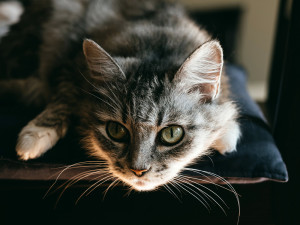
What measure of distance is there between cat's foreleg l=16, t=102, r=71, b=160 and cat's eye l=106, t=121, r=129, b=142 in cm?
21

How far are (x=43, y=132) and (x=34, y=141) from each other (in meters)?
0.06

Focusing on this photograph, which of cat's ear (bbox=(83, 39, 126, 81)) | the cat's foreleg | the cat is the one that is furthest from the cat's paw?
the cat's foreleg

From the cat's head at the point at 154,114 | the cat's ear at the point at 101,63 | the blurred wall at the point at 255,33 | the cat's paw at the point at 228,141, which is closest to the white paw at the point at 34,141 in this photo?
the cat's head at the point at 154,114

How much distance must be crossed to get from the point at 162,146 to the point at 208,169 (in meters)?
0.19

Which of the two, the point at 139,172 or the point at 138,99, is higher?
the point at 138,99

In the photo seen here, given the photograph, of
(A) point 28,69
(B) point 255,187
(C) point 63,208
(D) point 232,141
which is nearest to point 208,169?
(D) point 232,141

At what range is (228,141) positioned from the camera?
0.98 m

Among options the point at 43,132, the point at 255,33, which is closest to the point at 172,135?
the point at 43,132

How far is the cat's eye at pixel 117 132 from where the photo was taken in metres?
0.93

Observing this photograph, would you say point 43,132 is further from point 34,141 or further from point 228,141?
point 228,141

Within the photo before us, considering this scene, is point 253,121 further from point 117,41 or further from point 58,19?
point 58,19

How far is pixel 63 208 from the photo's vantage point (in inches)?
41.9

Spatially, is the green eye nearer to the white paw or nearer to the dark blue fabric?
the dark blue fabric

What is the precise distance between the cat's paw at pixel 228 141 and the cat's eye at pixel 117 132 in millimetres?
314
